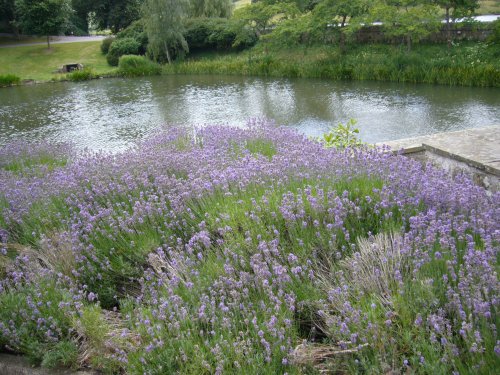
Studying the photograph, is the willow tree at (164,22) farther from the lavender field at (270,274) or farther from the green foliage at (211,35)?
the lavender field at (270,274)

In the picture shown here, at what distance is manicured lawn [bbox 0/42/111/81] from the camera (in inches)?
1126

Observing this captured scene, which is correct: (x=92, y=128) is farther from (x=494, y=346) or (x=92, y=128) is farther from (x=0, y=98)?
(x=494, y=346)

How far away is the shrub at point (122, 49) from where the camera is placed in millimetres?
29172

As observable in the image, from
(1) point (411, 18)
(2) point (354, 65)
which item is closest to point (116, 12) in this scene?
(2) point (354, 65)

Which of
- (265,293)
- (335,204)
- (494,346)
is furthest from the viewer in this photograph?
(335,204)

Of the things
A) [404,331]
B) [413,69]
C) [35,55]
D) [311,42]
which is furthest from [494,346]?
[35,55]

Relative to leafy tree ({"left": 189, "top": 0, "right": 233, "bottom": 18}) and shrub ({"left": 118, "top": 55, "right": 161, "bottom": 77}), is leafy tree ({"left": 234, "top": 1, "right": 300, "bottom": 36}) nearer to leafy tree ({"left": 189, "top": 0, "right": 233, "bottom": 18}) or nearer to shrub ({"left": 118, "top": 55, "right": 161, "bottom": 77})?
shrub ({"left": 118, "top": 55, "right": 161, "bottom": 77})

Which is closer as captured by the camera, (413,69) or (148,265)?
(148,265)

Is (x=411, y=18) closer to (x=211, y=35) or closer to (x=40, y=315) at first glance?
(x=211, y=35)

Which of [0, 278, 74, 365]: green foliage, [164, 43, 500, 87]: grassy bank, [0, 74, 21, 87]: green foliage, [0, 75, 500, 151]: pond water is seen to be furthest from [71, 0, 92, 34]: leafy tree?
[0, 278, 74, 365]: green foliage

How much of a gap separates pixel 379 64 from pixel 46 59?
930 inches

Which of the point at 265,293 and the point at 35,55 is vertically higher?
the point at 35,55

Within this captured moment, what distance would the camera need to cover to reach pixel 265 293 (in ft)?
9.00

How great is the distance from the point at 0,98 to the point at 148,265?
1935cm
